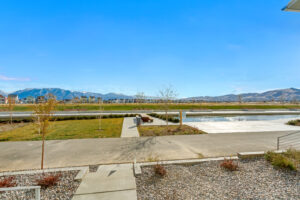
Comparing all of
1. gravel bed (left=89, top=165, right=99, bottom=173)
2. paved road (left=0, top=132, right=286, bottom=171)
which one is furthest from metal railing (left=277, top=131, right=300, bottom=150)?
gravel bed (left=89, top=165, right=99, bottom=173)

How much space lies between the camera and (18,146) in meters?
Result: 7.47

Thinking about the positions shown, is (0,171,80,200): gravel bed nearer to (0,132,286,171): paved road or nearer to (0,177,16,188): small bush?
(0,177,16,188): small bush

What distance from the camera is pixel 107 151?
6.62m

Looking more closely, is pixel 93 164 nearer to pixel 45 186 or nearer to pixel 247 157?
pixel 45 186

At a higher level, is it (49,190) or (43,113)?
(43,113)

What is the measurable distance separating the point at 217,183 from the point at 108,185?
3073 millimetres

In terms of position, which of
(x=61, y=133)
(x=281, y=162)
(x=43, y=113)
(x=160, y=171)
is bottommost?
(x=61, y=133)

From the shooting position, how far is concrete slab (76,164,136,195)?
3510 mm

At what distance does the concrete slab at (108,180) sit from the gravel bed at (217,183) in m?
0.35

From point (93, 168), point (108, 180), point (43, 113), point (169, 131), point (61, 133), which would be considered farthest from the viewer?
Result: point (169, 131)

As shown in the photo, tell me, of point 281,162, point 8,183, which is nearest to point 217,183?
point 281,162

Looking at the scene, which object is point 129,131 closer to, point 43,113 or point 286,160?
point 43,113

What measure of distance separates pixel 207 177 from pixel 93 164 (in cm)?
410

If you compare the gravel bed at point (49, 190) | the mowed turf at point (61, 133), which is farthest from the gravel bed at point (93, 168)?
the mowed turf at point (61, 133)
